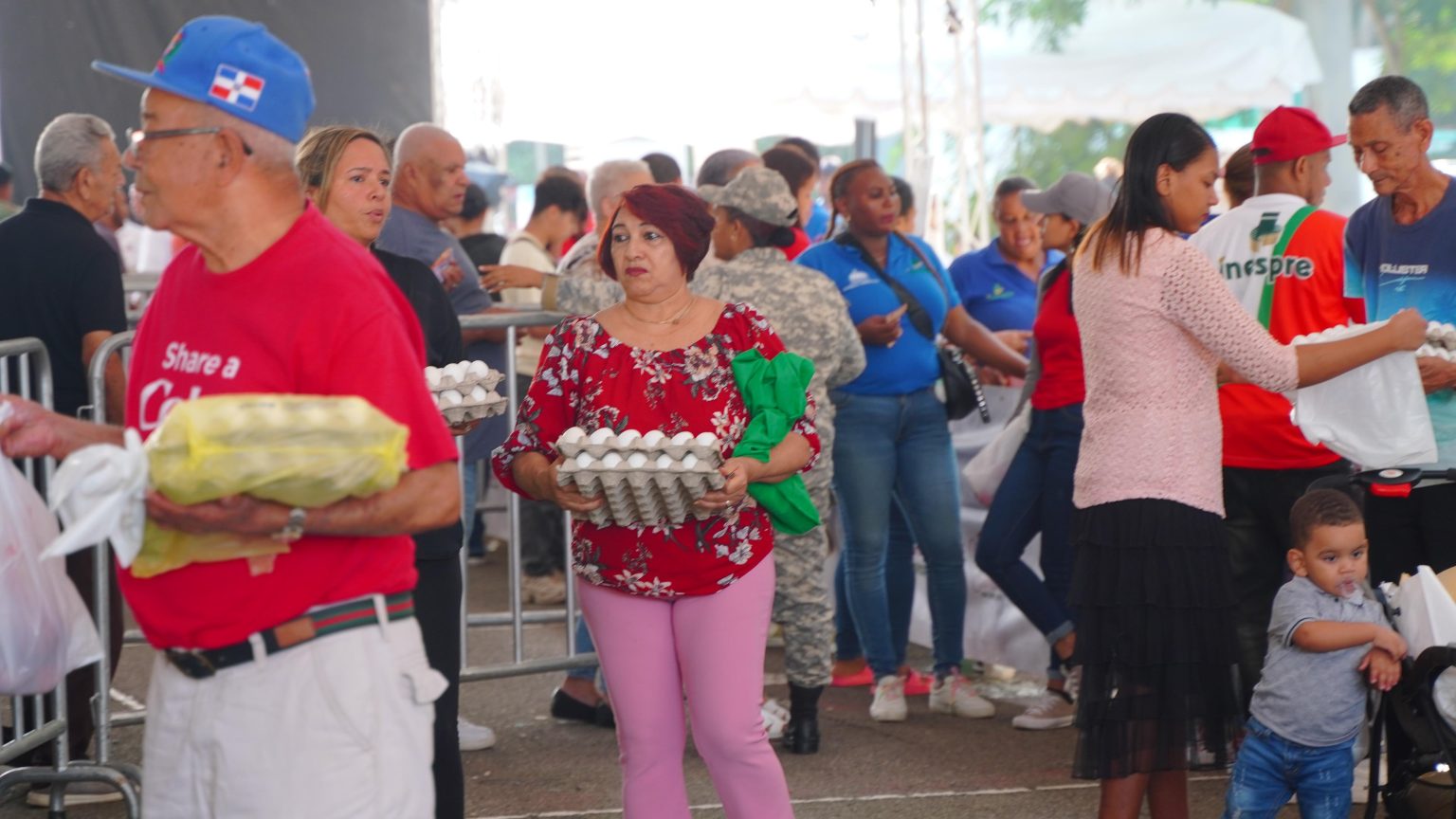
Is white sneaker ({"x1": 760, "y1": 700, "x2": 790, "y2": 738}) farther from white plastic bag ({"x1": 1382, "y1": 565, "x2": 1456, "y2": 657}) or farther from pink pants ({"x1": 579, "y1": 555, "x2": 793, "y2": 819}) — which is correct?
white plastic bag ({"x1": 1382, "y1": 565, "x2": 1456, "y2": 657})

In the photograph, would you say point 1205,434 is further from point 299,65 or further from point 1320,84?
point 1320,84

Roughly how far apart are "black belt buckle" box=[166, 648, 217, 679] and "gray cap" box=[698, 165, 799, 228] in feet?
12.3

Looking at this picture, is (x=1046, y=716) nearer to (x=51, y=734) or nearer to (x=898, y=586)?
(x=898, y=586)

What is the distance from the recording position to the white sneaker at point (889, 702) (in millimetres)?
6789

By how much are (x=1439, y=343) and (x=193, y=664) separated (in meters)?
3.70

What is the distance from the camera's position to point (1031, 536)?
686 centimetres

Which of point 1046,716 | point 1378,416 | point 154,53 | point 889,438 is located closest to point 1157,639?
point 1378,416

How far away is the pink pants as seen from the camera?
167 inches

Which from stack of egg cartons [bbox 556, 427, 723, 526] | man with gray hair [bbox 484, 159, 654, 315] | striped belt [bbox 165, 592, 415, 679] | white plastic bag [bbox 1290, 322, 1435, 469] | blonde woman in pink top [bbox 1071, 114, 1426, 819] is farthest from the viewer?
man with gray hair [bbox 484, 159, 654, 315]

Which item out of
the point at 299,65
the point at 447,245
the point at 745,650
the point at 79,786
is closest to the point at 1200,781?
the point at 745,650

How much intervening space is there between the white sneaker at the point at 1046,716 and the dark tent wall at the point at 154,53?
4.92 m

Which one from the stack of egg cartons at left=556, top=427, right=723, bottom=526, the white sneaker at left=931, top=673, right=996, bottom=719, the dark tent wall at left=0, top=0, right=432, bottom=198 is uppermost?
the dark tent wall at left=0, top=0, right=432, bottom=198

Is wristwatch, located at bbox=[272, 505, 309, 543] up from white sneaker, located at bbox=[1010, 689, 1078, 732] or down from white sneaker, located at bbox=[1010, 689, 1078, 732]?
up

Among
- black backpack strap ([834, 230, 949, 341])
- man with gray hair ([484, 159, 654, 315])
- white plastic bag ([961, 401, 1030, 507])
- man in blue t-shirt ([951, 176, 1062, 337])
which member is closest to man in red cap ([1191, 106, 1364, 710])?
white plastic bag ([961, 401, 1030, 507])
